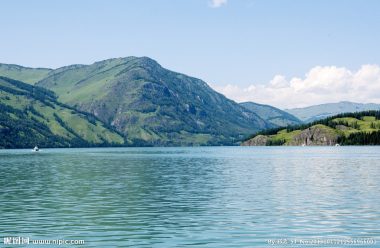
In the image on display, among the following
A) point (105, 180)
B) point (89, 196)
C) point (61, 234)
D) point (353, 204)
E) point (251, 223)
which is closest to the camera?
point (61, 234)

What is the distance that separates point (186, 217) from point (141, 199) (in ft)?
57.0

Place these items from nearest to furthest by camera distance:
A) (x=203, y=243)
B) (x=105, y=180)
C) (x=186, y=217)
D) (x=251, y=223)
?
1. (x=203, y=243)
2. (x=251, y=223)
3. (x=186, y=217)
4. (x=105, y=180)

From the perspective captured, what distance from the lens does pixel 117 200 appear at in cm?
6944

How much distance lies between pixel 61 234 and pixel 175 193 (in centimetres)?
3383

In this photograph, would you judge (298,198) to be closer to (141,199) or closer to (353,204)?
(353,204)

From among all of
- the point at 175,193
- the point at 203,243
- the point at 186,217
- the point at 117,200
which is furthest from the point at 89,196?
the point at 203,243

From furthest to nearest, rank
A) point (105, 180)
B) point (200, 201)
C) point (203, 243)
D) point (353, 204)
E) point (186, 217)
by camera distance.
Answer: point (105, 180)
point (200, 201)
point (353, 204)
point (186, 217)
point (203, 243)

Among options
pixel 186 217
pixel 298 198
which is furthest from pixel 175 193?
pixel 186 217

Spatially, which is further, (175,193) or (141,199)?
(175,193)

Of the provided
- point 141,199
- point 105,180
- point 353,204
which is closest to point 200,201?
point 141,199

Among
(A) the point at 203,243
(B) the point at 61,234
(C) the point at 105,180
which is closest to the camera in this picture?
(A) the point at 203,243

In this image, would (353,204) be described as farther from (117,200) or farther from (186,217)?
(117,200)

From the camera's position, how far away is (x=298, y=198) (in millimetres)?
69875

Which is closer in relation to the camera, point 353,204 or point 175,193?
point 353,204
